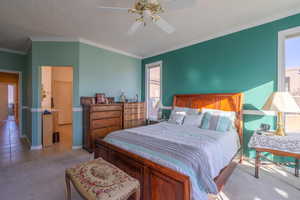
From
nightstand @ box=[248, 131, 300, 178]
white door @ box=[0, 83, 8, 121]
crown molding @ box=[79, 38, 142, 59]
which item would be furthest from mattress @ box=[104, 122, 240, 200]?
white door @ box=[0, 83, 8, 121]

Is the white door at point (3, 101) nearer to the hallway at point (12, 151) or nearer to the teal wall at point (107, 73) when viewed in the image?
the hallway at point (12, 151)

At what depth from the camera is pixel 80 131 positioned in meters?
3.82

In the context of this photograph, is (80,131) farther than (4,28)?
Yes

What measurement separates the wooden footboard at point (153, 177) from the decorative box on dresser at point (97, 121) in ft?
5.65

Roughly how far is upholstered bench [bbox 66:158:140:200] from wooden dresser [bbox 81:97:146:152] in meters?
2.00

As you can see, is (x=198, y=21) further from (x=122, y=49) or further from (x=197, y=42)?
(x=122, y=49)

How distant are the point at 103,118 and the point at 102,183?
→ 2559 mm

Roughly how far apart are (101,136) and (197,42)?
364 cm

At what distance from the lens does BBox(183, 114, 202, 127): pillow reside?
314 centimetres

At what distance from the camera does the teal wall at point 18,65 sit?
4.55m

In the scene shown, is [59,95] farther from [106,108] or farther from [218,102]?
[218,102]

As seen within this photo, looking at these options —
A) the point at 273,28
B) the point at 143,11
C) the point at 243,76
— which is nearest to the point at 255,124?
the point at 243,76

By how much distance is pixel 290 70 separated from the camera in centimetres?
271

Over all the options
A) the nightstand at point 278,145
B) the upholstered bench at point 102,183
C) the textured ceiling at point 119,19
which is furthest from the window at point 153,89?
the upholstered bench at point 102,183
